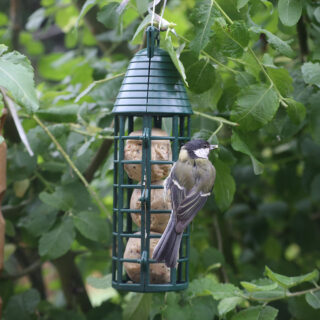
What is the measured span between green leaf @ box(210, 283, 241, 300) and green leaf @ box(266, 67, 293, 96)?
2.89 feet

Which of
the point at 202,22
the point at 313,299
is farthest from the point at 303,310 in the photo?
the point at 202,22

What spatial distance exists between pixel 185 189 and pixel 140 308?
76cm

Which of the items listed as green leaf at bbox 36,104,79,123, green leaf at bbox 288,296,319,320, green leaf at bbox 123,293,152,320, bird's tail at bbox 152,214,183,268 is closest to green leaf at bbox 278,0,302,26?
bird's tail at bbox 152,214,183,268

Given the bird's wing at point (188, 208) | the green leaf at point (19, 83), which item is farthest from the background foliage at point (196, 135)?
the bird's wing at point (188, 208)

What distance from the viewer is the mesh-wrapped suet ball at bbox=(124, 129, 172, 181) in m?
2.71

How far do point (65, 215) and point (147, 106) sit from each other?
37.5 inches

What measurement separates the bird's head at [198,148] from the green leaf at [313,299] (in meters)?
0.75

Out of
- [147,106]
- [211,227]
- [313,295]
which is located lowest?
[211,227]

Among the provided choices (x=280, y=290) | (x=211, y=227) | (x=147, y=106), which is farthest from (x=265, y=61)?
(x=211, y=227)

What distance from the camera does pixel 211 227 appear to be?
15.1 feet

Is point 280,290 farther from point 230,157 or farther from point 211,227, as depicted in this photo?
point 211,227

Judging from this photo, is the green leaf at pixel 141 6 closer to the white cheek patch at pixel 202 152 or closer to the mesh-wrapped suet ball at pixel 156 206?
the white cheek patch at pixel 202 152

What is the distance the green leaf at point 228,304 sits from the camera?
2.59 meters

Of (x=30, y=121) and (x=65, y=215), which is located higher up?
(x=30, y=121)
